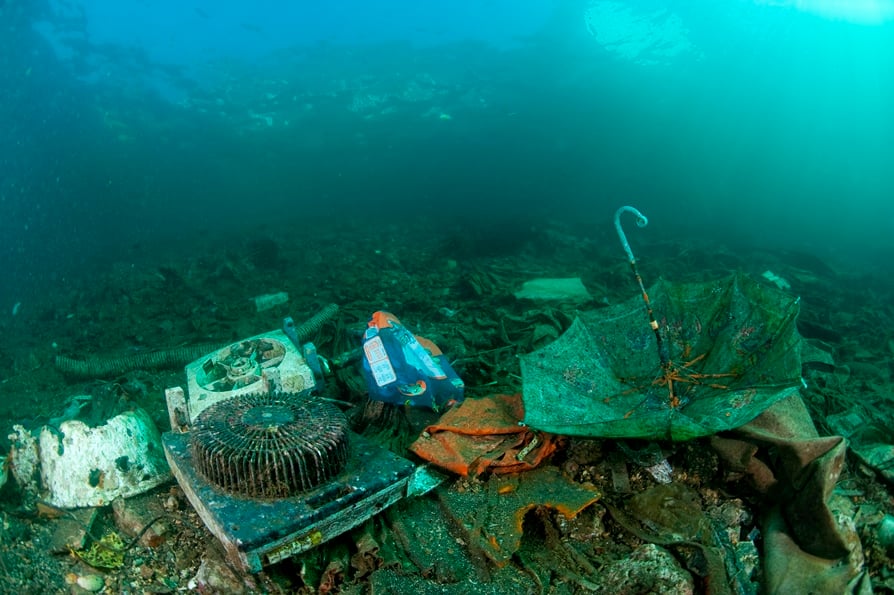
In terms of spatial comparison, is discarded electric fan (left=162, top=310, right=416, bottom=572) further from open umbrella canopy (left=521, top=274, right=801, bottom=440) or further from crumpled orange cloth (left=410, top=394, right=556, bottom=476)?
open umbrella canopy (left=521, top=274, right=801, bottom=440)

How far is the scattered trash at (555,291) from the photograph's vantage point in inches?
440

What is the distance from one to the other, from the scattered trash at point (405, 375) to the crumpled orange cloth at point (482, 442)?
1.74ft

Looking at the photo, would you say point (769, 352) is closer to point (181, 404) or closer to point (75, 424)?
point (181, 404)

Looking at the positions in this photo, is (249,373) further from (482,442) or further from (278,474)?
(482,442)

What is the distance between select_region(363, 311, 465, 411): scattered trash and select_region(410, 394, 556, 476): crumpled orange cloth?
53cm

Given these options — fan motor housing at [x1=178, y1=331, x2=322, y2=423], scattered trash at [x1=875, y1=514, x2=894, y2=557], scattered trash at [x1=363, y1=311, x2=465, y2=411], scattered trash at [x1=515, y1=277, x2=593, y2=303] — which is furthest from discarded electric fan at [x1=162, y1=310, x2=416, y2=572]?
scattered trash at [x1=515, y1=277, x2=593, y2=303]

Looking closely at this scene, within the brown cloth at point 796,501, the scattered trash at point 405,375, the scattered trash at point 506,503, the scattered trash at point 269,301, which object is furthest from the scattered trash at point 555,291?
the scattered trash at point 506,503

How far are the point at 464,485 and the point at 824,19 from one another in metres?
69.2

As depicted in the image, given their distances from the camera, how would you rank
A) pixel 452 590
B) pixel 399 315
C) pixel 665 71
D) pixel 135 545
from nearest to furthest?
pixel 452 590 < pixel 135 545 < pixel 399 315 < pixel 665 71

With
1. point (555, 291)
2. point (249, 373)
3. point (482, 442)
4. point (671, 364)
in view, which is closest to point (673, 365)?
point (671, 364)

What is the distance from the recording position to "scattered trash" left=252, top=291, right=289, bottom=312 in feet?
37.0

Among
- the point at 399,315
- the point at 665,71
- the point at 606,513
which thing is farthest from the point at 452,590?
the point at 665,71

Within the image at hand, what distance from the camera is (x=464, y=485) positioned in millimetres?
4223

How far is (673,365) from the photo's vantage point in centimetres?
448
